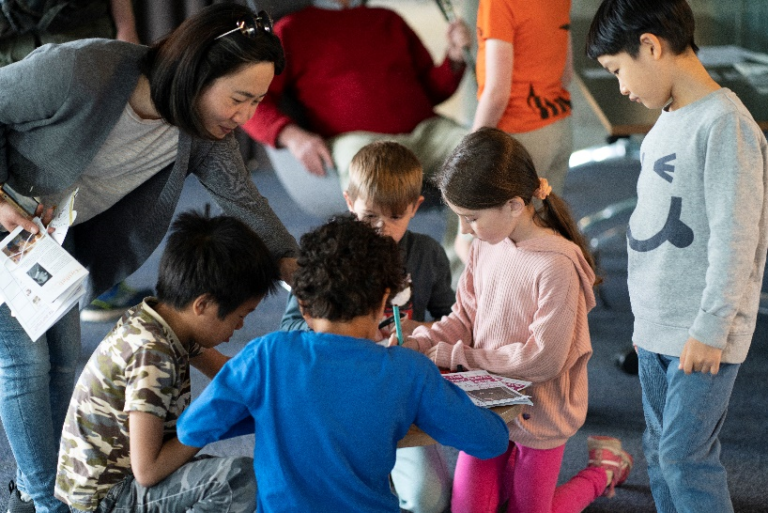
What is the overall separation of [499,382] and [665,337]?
0.31 meters

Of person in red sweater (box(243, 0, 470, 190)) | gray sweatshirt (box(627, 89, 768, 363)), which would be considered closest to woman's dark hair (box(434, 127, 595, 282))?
gray sweatshirt (box(627, 89, 768, 363))

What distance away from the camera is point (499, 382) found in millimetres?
1579

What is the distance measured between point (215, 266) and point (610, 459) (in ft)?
3.65

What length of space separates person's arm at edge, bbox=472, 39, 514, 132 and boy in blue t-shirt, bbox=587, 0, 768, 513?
859 millimetres

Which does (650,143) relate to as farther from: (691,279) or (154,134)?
(154,134)

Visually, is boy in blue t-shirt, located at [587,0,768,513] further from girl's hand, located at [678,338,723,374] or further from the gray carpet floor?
the gray carpet floor

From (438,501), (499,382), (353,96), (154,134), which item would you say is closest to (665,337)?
(499,382)

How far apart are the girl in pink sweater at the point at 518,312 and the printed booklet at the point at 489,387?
61 mm

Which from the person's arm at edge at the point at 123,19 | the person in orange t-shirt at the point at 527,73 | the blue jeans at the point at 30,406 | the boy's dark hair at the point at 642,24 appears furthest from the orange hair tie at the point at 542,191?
the person's arm at edge at the point at 123,19

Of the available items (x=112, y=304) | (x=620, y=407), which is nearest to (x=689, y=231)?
(x=620, y=407)

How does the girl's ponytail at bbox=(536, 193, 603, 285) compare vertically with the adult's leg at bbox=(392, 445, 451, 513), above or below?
above

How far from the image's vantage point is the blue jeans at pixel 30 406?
182 centimetres

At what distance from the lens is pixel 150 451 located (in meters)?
1.54

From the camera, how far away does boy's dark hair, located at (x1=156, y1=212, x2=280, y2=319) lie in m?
1.59
